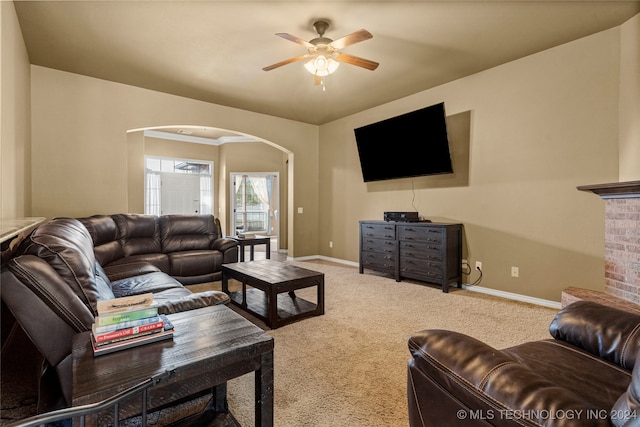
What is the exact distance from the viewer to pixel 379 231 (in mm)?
4520

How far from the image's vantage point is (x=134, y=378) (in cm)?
95

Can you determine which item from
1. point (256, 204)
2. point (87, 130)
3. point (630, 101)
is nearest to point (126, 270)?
point (87, 130)

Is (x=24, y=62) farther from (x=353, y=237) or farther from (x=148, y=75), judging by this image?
(x=353, y=237)

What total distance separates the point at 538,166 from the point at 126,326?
396 centimetres

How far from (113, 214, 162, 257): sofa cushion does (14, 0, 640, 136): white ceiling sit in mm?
1890

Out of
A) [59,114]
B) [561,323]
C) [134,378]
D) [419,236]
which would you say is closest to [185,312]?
[134,378]

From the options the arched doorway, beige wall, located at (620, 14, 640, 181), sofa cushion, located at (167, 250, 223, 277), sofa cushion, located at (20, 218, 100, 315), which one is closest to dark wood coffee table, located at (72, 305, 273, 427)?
sofa cushion, located at (20, 218, 100, 315)

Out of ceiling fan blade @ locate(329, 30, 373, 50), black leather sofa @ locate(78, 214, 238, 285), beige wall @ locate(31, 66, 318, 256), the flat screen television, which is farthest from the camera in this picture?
the flat screen television

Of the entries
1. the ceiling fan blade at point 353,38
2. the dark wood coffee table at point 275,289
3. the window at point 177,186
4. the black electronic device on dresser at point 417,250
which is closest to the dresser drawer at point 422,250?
the black electronic device on dresser at point 417,250

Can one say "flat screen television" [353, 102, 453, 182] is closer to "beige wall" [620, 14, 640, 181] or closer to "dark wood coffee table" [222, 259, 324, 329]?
"beige wall" [620, 14, 640, 181]

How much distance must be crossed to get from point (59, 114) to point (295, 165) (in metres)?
3.60

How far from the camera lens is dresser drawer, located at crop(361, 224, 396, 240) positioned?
435 centimetres

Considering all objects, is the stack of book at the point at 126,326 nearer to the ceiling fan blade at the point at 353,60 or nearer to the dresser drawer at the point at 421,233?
the ceiling fan blade at the point at 353,60

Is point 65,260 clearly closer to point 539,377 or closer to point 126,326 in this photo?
point 126,326
